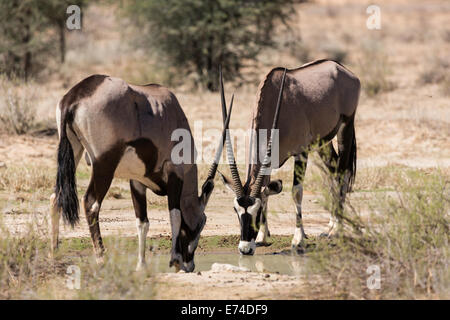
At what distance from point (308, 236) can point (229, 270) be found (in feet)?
7.55

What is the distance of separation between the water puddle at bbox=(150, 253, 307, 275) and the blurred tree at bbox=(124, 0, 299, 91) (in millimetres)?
10402

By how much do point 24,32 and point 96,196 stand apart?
1292 centimetres

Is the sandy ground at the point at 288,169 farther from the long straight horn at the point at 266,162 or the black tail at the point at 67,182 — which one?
the long straight horn at the point at 266,162

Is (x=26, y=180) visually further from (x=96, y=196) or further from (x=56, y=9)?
(x=56, y=9)

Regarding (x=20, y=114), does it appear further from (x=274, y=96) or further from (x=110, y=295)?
(x=110, y=295)

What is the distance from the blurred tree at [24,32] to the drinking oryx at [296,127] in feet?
33.2

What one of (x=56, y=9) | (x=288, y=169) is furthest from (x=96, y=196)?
(x=56, y=9)

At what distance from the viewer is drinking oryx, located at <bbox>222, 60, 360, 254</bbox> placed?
728 centimetres

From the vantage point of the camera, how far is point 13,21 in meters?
18.2

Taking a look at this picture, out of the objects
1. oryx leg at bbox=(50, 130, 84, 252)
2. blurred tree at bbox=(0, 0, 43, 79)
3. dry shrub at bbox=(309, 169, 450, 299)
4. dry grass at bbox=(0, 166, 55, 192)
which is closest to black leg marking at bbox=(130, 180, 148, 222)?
oryx leg at bbox=(50, 130, 84, 252)

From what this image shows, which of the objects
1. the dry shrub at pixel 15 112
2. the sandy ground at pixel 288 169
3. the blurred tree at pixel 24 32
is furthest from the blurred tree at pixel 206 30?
the dry shrub at pixel 15 112

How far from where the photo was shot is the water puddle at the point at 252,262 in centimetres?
747

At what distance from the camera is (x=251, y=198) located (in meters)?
7.21
